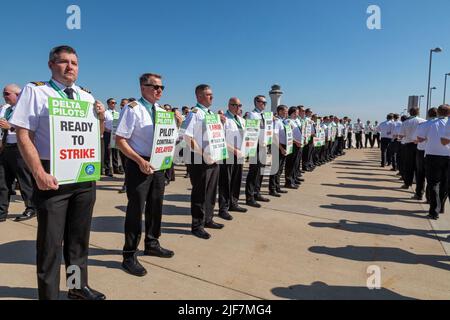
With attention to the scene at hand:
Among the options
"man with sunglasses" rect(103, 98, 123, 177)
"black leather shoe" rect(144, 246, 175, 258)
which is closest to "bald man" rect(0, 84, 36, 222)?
"black leather shoe" rect(144, 246, 175, 258)

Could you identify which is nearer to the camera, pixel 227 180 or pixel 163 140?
pixel 163 140

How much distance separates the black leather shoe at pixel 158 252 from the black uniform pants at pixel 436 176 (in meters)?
5.17

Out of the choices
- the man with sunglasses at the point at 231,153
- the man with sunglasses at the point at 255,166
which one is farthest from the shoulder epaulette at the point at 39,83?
the man with sunglasses at the point at 255,166

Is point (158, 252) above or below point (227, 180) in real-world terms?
below

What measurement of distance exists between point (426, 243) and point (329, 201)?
2794 millimetres

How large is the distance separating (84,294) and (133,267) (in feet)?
2.19

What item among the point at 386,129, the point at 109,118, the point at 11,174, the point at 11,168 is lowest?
the point at 11,174

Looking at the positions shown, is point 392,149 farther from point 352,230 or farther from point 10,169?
point 10,169

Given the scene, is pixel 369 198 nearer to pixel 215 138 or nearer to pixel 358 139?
→ pixel 215 138

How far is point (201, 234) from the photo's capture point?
4.93 metres

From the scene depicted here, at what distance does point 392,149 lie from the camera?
13680 mm

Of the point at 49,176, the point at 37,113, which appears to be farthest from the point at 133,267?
the point at 37,113

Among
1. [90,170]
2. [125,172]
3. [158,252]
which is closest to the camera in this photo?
[90,170]

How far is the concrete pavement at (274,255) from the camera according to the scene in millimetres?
3375
